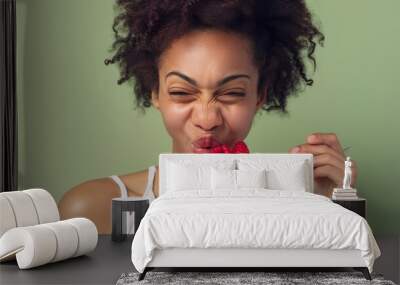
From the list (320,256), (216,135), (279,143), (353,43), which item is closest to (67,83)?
(216,135)

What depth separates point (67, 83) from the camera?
287 inches

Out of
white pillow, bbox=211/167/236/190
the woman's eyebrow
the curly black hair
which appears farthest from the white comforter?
the curly black hair

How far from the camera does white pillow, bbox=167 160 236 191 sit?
251 inches

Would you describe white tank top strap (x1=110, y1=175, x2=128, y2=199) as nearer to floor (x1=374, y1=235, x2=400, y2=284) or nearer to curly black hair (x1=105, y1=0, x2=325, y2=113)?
curly black hair (x1=105, y1=0, x2=325, y2=113)

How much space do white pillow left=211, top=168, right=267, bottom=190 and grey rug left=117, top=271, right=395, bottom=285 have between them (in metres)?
1.33

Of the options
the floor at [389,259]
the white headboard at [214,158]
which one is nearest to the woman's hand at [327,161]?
the white headboard at [214,158]

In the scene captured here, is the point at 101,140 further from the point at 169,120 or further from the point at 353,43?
the point at 353,43

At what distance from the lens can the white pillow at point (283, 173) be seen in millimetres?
6410

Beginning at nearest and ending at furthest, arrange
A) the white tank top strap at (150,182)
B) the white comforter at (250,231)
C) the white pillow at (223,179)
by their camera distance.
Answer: the white comforter at (250,231) → the white pillow at (223,179) → the white tank top strap at (150,182)

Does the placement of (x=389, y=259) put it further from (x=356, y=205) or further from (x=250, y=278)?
(x=250, y=278)

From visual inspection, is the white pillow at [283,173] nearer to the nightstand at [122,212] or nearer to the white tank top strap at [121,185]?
the nightstand at [122,212]

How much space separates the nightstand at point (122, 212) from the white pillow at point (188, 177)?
1.12 ft

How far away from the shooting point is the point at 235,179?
631cm

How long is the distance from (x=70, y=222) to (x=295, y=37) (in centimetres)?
301
